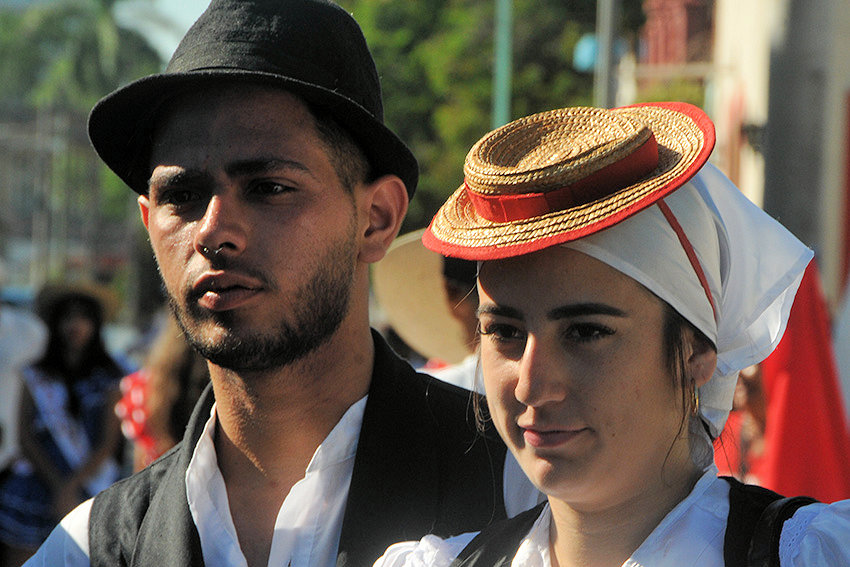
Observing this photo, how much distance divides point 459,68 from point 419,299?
15308 millimetres

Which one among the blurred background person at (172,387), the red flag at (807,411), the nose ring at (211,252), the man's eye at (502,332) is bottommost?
the blurred background person at (172,387)

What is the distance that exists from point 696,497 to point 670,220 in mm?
444

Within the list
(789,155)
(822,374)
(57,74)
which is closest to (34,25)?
(57,74)

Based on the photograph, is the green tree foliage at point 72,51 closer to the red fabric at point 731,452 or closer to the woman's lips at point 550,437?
the red fabric at point 731,452

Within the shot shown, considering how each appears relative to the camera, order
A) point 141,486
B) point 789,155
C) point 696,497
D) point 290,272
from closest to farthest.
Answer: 1. point 696,497
2. point 290,272
3. point 141,486
4. point 789,155

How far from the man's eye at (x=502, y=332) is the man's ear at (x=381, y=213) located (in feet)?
1.57

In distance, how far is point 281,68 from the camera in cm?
211

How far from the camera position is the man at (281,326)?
205 centimetres

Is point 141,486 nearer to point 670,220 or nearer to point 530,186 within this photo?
point 530,186

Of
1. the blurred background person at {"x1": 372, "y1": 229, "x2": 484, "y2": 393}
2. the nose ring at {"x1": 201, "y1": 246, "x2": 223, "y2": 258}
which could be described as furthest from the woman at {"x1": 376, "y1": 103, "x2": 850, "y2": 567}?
the blurred background person at {"x1": 372, "y1": 229, "x2": 484, "y2": 393}

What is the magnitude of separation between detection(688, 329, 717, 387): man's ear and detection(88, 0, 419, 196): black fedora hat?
78cm

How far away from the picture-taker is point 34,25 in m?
42.5

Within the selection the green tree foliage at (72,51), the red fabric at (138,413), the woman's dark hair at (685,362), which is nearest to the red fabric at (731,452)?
the woman's dark hair at (685,362)

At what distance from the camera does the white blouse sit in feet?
5.09
